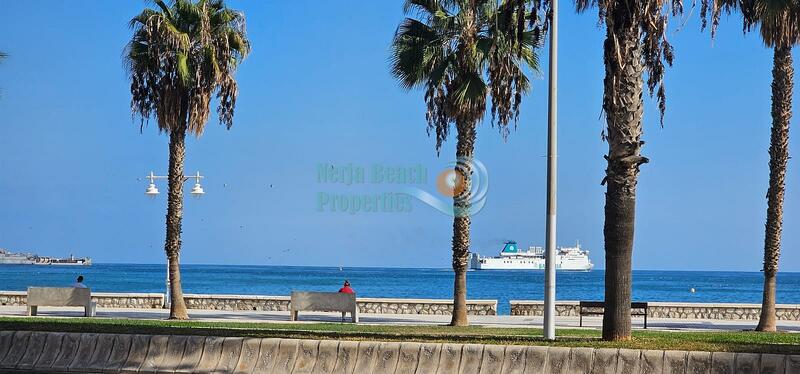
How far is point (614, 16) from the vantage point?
55.0ft

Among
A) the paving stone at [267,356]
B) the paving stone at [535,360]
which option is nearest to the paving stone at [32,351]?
the paving stone at [267,356]

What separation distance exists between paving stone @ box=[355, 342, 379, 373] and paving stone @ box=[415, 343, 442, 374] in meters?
0.69

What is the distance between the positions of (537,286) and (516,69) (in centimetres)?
9282

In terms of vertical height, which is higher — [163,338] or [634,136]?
[634,136]

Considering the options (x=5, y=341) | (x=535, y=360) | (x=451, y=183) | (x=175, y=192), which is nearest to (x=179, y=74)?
(x=175, y=192)

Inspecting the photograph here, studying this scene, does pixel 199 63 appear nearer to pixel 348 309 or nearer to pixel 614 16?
pixel 348 309

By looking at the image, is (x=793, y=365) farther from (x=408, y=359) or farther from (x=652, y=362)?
(x=408, y=359)

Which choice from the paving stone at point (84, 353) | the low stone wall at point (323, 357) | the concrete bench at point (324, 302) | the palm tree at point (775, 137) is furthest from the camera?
the concrete bench at point (324, 302)

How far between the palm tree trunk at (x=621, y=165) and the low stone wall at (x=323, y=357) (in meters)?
2.45

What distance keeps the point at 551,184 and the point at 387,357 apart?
16.3 ft

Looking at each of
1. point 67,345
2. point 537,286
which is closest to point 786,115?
point 67,345

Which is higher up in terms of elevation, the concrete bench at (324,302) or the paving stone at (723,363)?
the paving stone at (723,363)

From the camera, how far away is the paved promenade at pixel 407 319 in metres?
29.2

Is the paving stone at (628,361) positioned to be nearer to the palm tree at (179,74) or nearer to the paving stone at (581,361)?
the paving stone at (581,361)
